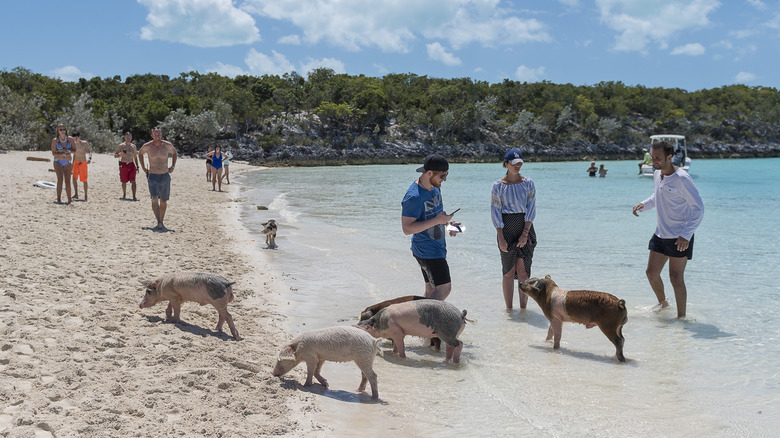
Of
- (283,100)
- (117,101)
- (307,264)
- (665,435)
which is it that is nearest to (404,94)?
(283,100)

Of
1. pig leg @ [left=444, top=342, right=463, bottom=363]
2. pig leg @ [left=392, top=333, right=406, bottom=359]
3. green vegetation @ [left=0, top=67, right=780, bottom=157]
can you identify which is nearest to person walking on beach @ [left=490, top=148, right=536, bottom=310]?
pig leg @ [left=444, top=342, right=463, bottom=363]

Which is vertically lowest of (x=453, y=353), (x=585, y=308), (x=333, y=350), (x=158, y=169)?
(x=453, y=353)

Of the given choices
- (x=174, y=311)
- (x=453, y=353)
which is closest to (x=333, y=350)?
(x=453, y=353)

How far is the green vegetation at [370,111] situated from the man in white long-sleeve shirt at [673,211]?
1562 inches

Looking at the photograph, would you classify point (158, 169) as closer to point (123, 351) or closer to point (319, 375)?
point (123, 351)

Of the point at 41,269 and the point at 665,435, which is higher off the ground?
the point at 41,269

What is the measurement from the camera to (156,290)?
5.57 metres

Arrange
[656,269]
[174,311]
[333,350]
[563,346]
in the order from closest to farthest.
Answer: [333,350] < [174,311] < [563,346] < [656,269]

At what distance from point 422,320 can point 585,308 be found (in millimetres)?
1546

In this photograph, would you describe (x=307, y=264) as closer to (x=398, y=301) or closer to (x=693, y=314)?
(x=398, y=301)

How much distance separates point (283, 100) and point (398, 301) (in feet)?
259

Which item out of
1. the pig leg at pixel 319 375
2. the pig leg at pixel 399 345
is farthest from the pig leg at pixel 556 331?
the pig leg at pixel 319 375

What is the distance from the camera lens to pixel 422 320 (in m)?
5.13

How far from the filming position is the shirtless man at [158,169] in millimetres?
11125
